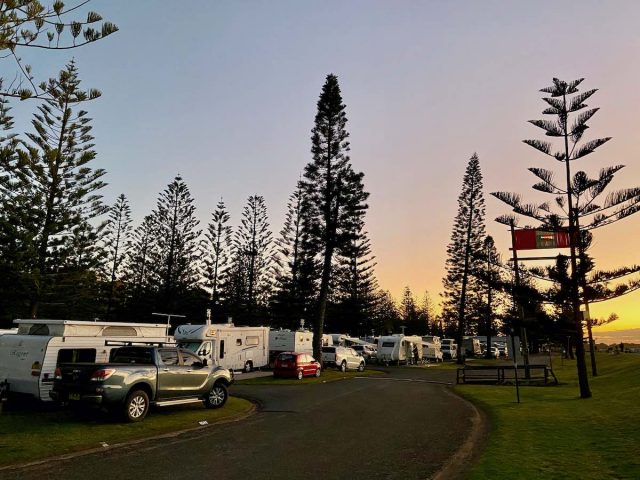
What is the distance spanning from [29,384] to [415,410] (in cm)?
966

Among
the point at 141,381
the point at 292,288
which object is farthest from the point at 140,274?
the point at 141,381

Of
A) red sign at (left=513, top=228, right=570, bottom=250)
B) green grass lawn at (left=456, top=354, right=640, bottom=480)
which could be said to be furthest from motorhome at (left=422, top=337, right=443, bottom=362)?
green grass lawn at (left=456, top=354, right=640, bottom=480)

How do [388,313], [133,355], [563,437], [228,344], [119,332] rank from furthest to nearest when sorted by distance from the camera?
[388,313] < [228,344] < [119,332] < [133,355] < [563,437]

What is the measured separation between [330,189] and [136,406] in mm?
21926

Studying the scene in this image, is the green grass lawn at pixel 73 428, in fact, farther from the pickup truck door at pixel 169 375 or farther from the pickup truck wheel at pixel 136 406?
the pickup truck door at pixel 169 375

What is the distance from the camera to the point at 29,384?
11562mm

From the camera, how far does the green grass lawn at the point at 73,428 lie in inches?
323

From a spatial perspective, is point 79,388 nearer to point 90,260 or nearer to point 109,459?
point 109,459

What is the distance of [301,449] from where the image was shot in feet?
28.2

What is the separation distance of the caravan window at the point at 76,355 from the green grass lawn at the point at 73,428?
3.99 ft

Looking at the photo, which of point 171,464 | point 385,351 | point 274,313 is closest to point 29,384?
point 171,464

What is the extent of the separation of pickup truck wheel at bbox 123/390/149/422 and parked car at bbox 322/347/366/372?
21.2 m

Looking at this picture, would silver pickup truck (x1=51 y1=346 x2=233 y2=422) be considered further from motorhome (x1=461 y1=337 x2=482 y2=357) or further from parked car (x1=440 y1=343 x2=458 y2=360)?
motorhome (x1=461 y1=337 x2=482 y2=357)

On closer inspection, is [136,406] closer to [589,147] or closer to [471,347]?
[589,147]
